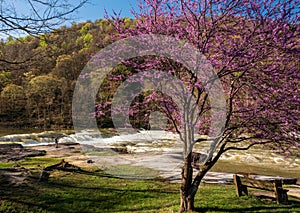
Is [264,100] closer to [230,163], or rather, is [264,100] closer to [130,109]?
[130,109]

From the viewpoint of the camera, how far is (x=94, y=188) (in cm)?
862

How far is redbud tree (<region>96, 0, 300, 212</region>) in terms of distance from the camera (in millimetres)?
4762

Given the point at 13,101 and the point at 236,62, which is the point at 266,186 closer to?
the point at 236,62

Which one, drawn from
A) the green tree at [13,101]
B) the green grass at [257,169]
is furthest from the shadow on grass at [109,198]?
the green tree at [13,101]

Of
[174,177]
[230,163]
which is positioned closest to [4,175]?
[174,177]

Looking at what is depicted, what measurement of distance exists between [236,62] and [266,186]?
3596 millimetres

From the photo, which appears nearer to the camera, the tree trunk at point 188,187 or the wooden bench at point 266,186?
the tree trunk at point 188,187

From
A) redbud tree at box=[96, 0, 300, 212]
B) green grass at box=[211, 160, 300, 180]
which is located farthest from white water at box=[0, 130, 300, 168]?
redbud tree at box=[96, 0, 300, 212]

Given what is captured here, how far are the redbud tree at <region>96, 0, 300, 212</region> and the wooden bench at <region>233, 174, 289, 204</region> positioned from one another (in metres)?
1.70

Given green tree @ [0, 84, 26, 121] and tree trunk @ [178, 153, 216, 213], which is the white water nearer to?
tree trunk @ [178, 153, 216, 213]

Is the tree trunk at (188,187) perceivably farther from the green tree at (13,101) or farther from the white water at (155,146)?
the green tree at (13,101)

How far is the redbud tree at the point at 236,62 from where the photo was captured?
4.76 metres

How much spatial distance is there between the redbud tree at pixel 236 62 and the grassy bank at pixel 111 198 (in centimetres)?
129

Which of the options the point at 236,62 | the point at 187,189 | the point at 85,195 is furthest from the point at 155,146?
the point at 236,62
